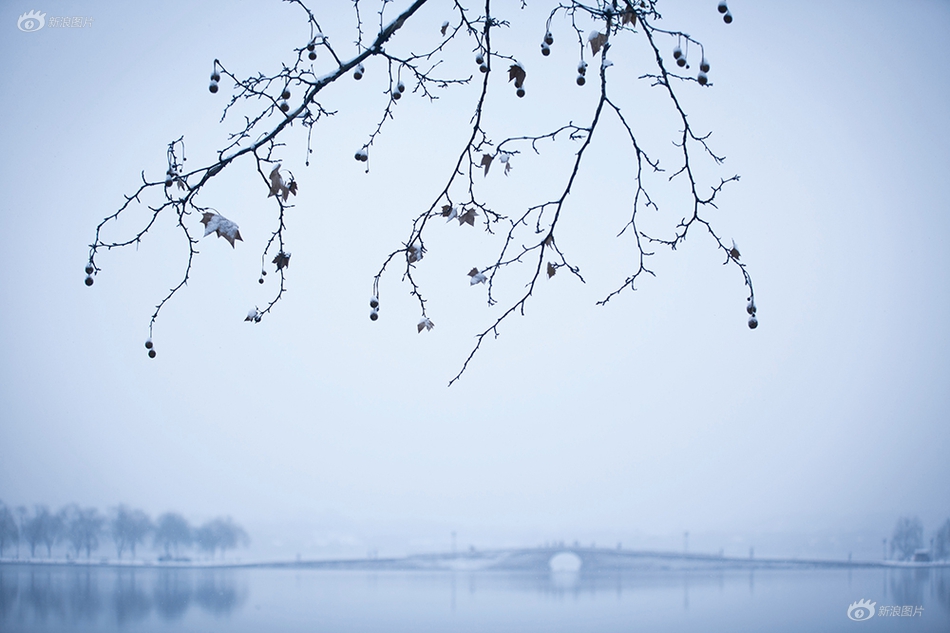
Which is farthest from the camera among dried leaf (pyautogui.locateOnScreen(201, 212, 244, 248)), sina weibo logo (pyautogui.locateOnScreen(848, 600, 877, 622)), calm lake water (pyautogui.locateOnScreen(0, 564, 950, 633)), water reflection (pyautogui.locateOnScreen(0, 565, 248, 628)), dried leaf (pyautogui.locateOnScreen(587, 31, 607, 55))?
calm lake water (pyautogui.locateOnScreen(0, 564, 950, 633))

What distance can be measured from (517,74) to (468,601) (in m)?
27.9

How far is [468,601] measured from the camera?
27.2m

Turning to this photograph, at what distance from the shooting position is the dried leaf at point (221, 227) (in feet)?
5.79

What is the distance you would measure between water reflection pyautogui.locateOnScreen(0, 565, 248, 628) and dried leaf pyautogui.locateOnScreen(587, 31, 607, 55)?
59.2 feet

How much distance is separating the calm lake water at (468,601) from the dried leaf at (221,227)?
44.9 feet

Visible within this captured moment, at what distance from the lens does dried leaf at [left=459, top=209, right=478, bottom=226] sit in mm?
1921

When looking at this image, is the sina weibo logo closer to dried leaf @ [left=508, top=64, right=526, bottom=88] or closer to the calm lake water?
the calm lake water

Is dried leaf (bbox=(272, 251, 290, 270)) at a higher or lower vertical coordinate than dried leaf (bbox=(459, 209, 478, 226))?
lower

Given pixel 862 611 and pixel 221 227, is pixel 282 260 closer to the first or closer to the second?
pixel 221 227

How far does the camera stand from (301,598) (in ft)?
88.2

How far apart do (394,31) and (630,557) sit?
30683mm

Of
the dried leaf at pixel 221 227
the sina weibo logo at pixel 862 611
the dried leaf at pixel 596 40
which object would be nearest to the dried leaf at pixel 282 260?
the dried leaf at pixel 221 227

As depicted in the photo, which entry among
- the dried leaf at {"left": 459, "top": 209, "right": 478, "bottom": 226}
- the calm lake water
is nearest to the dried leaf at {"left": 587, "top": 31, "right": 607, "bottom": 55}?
the dried leaf at {"left": 459, "top": 209, "right": 478, "bottom": 226}

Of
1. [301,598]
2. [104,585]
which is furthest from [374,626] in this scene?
[104,585]
